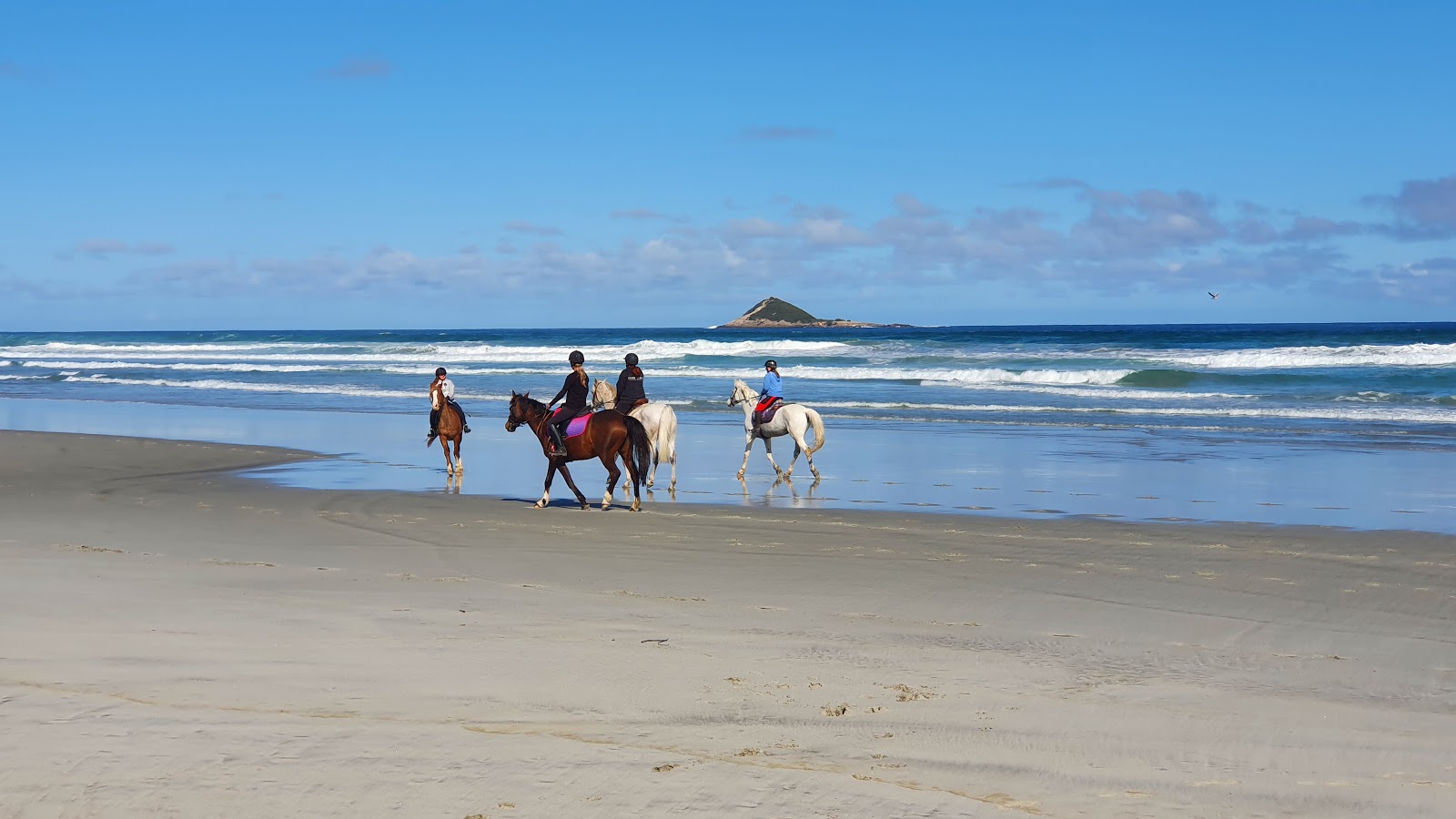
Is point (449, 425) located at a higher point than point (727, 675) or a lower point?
higher

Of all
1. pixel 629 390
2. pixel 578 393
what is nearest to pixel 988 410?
pixel 629 390

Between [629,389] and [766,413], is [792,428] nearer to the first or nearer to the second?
[766,413]

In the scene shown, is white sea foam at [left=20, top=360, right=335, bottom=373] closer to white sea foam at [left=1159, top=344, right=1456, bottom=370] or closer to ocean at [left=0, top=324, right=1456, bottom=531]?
ocean at [left=0, top=324, right=1456, bottom=531]

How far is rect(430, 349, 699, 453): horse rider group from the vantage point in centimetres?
1357

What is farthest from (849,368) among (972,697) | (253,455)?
(972,697)

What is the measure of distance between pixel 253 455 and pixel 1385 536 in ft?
52.0

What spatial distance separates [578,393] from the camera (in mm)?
13672

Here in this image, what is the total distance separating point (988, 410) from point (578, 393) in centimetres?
1740

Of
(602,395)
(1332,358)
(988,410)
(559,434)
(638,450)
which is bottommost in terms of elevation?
(988,410)

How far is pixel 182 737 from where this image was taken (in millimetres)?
4648

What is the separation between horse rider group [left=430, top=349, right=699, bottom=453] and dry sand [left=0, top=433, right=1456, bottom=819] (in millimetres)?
2464

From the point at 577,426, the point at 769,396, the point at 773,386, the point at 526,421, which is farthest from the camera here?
the point at 773,386

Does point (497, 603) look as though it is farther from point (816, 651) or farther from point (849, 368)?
point (849, 368)

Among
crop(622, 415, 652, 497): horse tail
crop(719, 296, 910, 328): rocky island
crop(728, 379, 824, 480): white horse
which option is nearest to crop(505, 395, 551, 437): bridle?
crop(622, 415, 652, 497): horse tail
